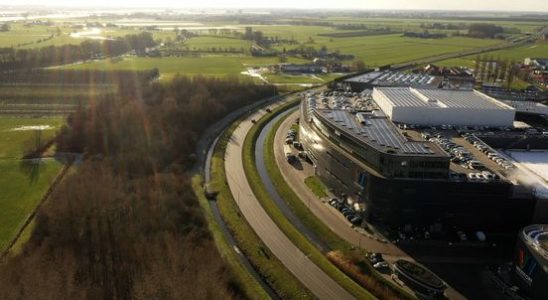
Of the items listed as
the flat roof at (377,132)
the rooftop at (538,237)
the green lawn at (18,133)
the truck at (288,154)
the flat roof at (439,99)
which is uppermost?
the flat roof at (439,99)

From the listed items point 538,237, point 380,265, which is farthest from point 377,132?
point 538,237

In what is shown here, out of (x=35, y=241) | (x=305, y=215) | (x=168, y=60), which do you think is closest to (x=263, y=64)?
(x=168, y=60)

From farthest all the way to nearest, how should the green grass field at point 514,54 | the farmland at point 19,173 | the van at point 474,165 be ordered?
the green grass field at point 514,54 → the van at point 474,165 → the farmland at point 19,173

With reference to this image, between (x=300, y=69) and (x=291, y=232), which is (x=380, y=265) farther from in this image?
(x=300, y=69)

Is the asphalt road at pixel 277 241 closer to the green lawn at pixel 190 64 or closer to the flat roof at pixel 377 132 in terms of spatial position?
the flat roof at pixel 377 132

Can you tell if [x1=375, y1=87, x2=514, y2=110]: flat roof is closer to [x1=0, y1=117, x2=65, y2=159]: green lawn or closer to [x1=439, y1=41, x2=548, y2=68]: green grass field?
[x1=0, y1=117, x2=65, y2=159]: green lawn

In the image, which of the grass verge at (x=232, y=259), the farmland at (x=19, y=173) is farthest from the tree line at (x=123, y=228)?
the farmland at (x=19, y=173)

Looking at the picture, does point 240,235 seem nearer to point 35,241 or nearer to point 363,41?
point 35,241

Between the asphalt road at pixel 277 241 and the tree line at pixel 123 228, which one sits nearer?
the tree line at pixel 123 228

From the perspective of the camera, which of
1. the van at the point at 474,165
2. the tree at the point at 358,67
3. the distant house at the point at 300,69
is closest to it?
the van at the point at 474,165
